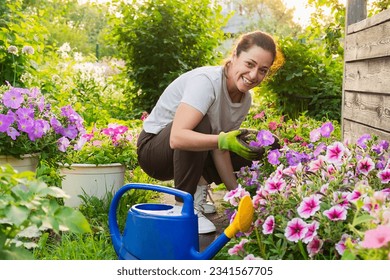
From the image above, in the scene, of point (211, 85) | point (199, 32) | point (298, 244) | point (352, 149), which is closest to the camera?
point (298, 244)

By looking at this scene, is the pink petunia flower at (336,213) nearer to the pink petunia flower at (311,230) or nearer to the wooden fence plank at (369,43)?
the pink petunia flower at (311,230)

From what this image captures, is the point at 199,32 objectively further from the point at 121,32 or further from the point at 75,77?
the point at 75,77

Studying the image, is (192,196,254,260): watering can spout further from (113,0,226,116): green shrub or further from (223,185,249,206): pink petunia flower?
(113,0,226,116): green shrub

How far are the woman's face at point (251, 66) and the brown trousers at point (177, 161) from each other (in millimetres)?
226

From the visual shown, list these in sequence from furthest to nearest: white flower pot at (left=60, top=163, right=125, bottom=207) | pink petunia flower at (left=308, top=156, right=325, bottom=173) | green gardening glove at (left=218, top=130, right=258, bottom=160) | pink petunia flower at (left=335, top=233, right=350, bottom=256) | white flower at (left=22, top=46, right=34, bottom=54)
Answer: white flower at (left=22, top=46, right=34, bottom=54), white flower pot at (left=60, top=163, right=125, bottom=207), green gardening glove at (left=218, top=130, right=258, bottom=160), pink petunia flower at (left=308, top=156, right=325, bottom=173), pink petunia flower at (left=335, top=233, right=350, bottom=256)

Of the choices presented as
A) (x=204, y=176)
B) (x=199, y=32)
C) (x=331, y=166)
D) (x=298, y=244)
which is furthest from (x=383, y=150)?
(x=199, y=32)

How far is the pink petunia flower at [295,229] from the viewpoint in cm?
158

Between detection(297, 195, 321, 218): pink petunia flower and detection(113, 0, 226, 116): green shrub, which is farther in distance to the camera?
detection(113, 0, 226, 116): green shrub

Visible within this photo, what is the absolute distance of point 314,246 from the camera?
159 centimetres

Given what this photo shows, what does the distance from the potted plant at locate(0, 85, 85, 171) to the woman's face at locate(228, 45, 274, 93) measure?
72 cm

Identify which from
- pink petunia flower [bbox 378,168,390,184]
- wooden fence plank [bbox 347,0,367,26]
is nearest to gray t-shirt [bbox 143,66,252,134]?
pink petunia flower [bbox 378,168,390,184]

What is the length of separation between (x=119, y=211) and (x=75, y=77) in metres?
3.71

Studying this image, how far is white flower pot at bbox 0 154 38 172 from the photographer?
96.0 inches
